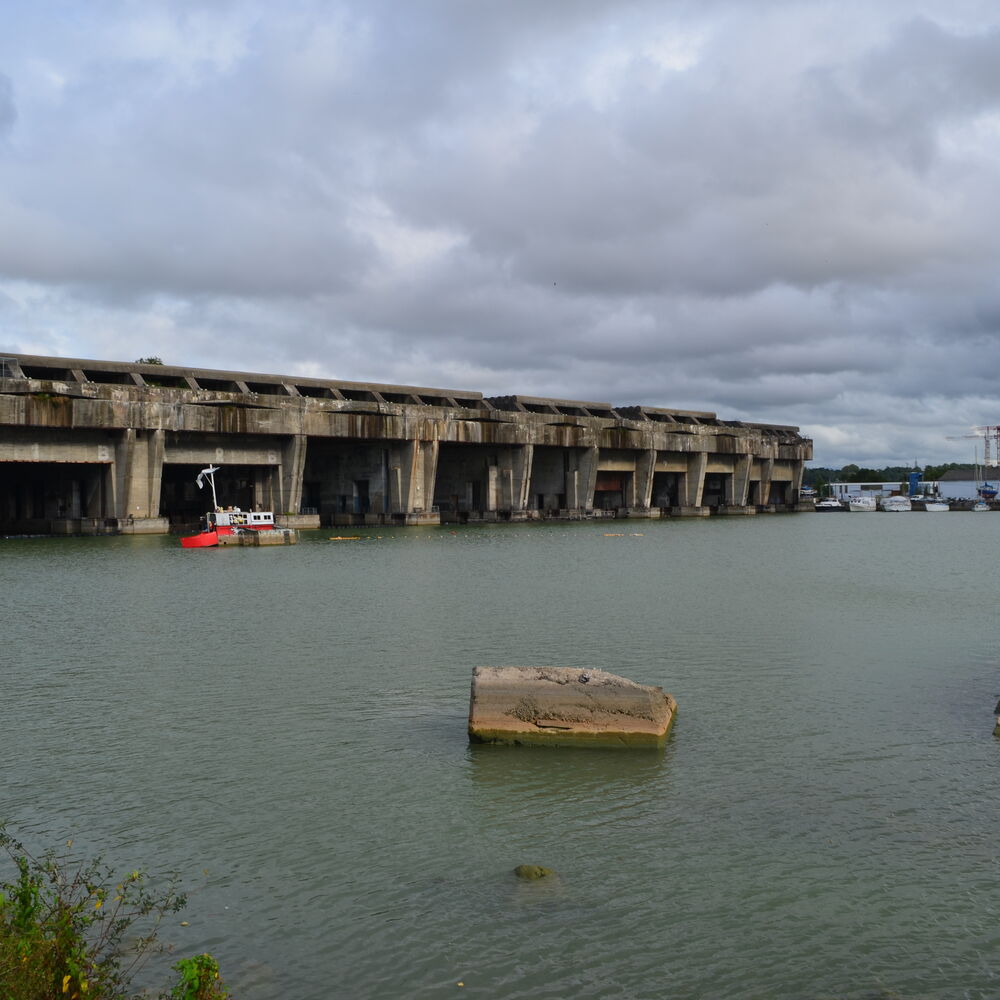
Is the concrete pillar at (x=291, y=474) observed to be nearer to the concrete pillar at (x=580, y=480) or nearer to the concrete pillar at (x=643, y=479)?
the concrete pillar at (x=580, y=480)

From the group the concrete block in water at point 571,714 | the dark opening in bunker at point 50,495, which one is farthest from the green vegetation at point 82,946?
the dark opening in bunker at point 50,495

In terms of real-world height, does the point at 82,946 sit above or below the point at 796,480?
below

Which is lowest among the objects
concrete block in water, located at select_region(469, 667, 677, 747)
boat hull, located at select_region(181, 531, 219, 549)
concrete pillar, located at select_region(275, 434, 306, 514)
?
boat hull, located at select_region(181, 531, 219, 549)

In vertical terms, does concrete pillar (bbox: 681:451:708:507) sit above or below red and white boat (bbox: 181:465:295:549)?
above

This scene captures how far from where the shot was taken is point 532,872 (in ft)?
30.7

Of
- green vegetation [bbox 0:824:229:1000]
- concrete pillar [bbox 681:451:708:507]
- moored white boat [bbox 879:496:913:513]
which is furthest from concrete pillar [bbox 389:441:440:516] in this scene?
moored white boat [bbox 879:496:913:513]

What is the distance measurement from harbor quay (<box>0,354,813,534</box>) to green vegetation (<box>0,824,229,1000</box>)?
5722cm

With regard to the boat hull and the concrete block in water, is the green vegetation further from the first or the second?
the boat hull

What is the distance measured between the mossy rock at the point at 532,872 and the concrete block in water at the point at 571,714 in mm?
4399

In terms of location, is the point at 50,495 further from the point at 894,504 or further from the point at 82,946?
the point at 894,504

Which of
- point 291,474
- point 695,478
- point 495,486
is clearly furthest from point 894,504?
point 291,474

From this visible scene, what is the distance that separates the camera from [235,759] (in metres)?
13.3

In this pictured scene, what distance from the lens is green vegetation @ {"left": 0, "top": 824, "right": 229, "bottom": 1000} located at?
6.21 metres

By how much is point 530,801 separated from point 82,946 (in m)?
5.85
